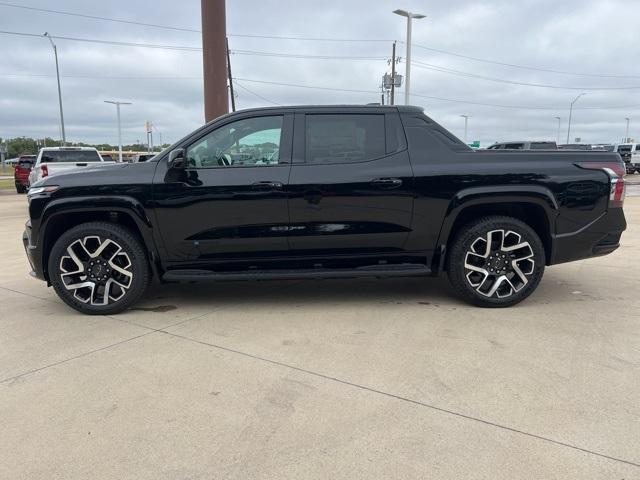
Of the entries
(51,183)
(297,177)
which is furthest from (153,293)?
(297,177)

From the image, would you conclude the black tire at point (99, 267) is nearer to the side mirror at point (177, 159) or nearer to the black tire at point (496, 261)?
the side mirror at point (177, 159)

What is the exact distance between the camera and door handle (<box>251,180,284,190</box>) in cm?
443

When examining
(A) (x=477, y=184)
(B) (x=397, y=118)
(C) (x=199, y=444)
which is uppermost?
(B) (x=397, y=118)

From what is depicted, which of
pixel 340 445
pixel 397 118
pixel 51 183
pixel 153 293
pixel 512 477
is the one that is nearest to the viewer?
pixel 512 477

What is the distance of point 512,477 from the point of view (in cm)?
228

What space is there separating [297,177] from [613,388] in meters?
2.86

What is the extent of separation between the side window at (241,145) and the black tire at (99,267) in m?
0.97

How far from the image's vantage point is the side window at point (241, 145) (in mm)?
4523

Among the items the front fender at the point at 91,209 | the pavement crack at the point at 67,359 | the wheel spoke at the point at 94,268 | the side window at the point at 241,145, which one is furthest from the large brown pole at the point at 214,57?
the pavement crack at the point at 67,359

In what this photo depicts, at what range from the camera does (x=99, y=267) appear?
14.9 feet

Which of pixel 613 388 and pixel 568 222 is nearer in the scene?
pixel 613 388

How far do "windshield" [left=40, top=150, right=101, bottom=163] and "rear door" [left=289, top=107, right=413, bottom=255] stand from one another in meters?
11.5

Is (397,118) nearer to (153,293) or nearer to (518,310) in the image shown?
(518,310)

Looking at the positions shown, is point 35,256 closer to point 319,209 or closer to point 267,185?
point 267,185
